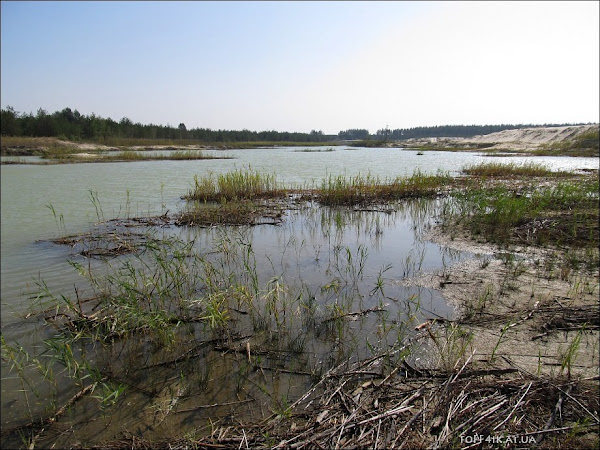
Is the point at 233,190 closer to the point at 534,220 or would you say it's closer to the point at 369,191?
the point at 369,191

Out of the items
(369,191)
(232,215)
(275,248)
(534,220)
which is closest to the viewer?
(275,248)

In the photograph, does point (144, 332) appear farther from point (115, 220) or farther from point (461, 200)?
point (461, 200)

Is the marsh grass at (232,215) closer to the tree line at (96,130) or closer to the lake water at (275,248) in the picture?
the lake water at (275,248)

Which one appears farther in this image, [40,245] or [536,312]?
[40,245]

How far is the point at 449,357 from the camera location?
2.63m

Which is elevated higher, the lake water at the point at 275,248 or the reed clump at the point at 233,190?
the reed clump at the point at 233,190

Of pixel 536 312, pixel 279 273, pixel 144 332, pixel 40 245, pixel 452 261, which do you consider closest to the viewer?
pixel 144 332

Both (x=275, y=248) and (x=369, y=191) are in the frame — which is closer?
(x=275, y=248)

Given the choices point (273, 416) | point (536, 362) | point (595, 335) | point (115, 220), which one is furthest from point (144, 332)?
point (115, 220)

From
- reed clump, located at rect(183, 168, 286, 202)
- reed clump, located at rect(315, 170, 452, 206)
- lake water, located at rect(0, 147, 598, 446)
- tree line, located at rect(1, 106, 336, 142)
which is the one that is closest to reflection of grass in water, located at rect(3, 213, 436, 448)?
lake water, located at rect(0, 147, 598, 446)

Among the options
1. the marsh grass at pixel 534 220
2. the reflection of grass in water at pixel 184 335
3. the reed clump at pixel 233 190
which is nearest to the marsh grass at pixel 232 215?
the reed clump at pixel 233 190

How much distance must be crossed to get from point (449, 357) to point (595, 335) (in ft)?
5.48

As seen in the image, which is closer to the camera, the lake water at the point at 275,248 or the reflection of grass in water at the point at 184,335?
the reflection of grass in water at the point at 184,335

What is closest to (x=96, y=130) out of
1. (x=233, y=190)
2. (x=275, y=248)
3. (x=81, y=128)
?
(x=81, y=128)
